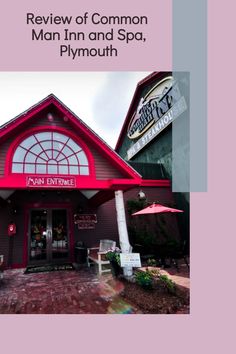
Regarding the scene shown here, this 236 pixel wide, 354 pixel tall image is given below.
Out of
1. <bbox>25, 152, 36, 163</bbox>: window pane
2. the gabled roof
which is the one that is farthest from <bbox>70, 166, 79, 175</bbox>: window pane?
<bbox>25, 152, 36, 163</bbox>: window pane

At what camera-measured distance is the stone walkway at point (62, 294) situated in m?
5.22

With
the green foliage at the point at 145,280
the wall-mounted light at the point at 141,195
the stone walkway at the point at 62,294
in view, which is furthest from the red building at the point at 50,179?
the green foliage at the point at 145,280

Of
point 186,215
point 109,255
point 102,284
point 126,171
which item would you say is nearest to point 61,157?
point 126,171

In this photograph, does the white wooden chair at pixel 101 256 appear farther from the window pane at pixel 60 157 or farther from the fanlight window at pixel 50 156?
the window pane at pixel 60 157

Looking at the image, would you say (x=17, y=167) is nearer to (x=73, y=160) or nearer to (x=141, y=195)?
(x=73, y=160)

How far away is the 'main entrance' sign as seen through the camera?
276 inches

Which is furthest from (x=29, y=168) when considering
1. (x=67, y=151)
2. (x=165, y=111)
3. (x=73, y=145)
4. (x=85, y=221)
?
(x=165, y=111)

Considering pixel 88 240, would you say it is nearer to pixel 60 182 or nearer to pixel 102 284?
pixel 102 284

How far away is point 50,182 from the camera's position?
7.14 m

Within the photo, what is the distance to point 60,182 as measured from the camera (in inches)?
285

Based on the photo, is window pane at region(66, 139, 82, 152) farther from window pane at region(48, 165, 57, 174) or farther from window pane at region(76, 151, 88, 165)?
window pane at region(48, 165, 57, 174)

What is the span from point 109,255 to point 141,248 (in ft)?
12.3

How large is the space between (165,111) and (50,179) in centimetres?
1017

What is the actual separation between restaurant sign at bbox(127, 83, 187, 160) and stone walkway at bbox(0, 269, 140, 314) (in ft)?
32.1
